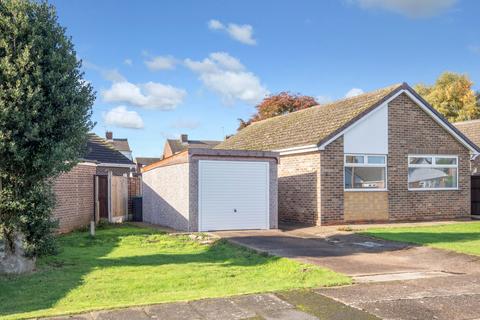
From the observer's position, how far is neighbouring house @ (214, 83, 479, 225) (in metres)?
18.1

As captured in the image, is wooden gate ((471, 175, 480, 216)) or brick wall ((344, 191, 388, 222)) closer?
brick wall ((344, 191, 388, 222))

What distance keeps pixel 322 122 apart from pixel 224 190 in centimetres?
581

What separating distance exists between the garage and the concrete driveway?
1041 millimetres

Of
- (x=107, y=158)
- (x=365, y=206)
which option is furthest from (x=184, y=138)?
(x=365, y=206)

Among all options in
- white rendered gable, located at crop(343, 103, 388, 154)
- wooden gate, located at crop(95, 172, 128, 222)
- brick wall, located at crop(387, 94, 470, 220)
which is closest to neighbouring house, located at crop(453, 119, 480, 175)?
brick wall, located at crop(387, 94, 470, 220)

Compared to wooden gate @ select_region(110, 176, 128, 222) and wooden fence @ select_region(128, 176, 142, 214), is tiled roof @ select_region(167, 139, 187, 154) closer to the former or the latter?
wooden fence @ select_region(128, 176, 142, 214)

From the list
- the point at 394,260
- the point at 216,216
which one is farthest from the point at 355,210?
the point at 394,260

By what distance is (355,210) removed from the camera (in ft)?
60.6

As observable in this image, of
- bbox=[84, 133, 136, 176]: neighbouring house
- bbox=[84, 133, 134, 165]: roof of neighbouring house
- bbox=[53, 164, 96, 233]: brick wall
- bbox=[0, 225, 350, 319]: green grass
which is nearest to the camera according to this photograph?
bbox=[0, 225, 350, 319]: green grass

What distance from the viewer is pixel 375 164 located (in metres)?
18.9

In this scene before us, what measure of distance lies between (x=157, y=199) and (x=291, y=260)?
34.9 ft

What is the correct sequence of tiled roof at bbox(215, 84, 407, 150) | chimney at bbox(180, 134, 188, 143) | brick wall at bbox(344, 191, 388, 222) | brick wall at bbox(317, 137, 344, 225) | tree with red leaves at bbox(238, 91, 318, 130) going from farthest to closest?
chimney at bbox(180, 134, 188, 143) → tree with red leaves at bbox(238, 91, 318, 130) → tiled roof at bbox(215, 84, 407, 150) → brick wall at bbox(344, 191, 388, 222) → brick wall at bbox(317, 137, 344, 225)

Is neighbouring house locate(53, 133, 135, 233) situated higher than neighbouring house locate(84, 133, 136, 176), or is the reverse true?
neighbouring house locate(84, 133, 136, 176)

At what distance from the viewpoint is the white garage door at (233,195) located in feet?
52.7
